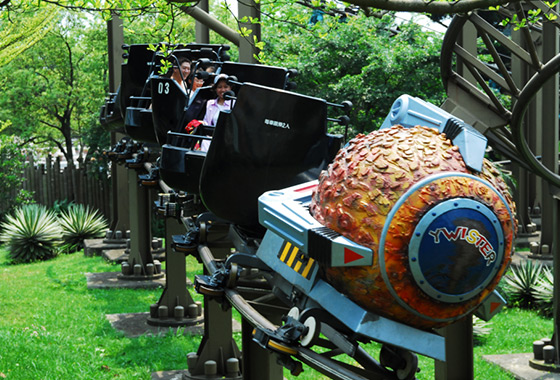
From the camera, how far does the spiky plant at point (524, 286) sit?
962cm

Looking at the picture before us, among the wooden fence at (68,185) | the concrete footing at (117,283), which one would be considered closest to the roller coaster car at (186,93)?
the concrete footing at (117,283)

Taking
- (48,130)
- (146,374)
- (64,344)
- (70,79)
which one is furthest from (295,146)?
(48,130)

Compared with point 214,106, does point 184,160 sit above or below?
below

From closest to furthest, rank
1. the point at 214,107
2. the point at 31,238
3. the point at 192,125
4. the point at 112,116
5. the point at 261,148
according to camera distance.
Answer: the point at 261,148 < the point at 192,125 < the point at 214,107 < the point at 112,116 < the point at 31,238

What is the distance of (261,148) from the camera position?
4055 millimetres

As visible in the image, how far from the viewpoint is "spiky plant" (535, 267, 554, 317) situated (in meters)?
9.08

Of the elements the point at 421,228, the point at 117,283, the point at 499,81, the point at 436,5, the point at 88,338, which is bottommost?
the point at 117,283

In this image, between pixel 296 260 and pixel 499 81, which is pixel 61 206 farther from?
pixel 296 260

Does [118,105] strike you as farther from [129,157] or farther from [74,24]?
[74,24]

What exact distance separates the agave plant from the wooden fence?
2.47m

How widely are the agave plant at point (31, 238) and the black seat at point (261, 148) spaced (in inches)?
440

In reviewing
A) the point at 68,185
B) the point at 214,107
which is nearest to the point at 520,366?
the point at 214,107

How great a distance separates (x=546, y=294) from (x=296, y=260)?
272 inches

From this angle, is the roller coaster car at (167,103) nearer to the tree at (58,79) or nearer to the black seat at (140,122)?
the black seat at (140,122)
